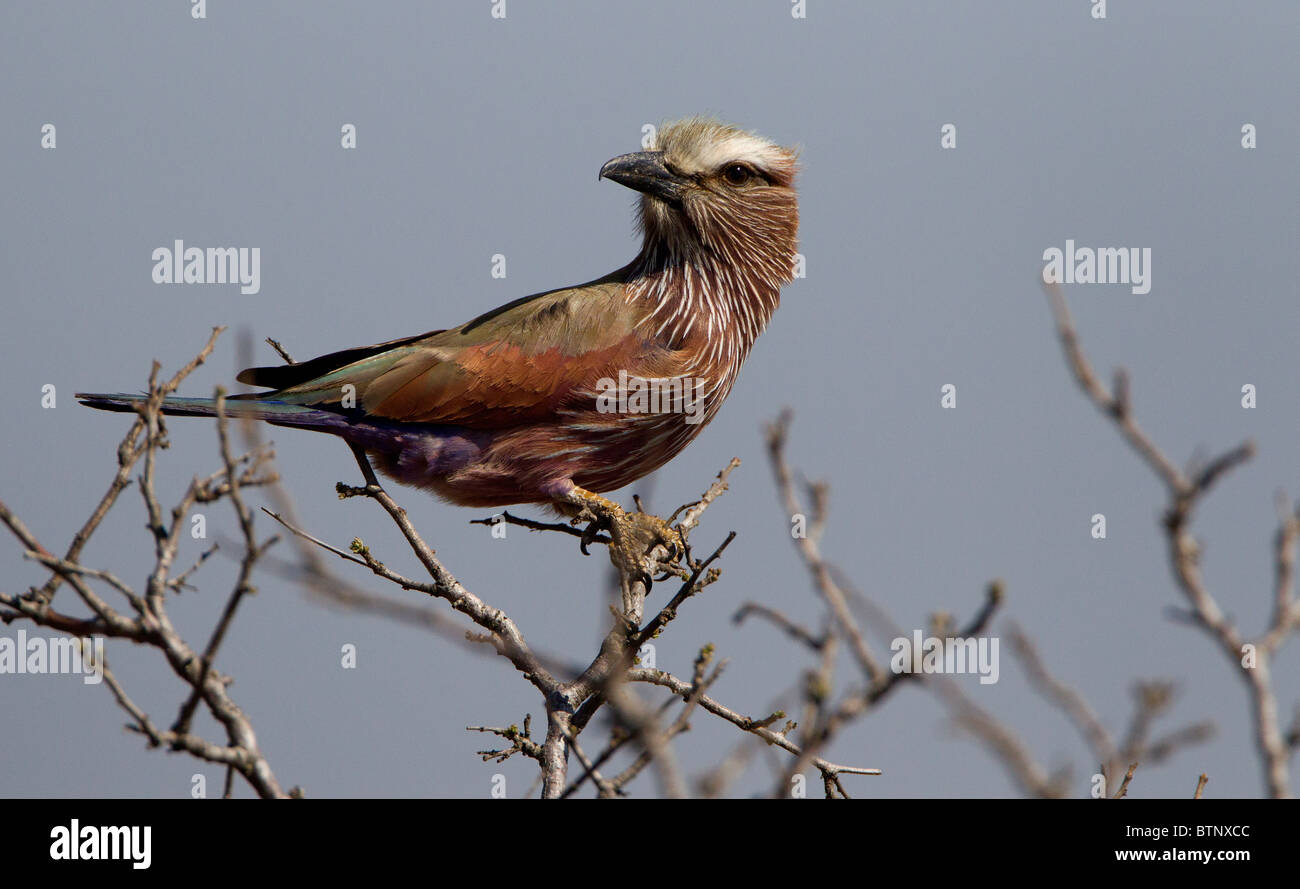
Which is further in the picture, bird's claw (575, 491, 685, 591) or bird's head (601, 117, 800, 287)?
bird's head (601, 117, 800, 287)

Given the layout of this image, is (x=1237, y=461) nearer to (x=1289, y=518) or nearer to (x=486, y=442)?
(x=1289, y=518)

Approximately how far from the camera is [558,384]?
585 centimetres

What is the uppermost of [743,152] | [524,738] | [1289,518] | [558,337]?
[743,152]

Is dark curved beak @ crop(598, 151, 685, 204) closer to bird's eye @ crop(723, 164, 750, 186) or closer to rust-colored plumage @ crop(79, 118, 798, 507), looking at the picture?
rust-colored plumage @ crop(79, 118, 798, 507)

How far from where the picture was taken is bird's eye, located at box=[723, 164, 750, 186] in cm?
664

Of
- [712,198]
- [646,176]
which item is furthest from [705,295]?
[646,176]

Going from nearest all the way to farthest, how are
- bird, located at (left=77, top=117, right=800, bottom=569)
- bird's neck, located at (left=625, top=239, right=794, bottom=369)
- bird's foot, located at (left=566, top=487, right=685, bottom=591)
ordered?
bird's foot, located at (left=566, top=487, right=685, bottom=591) < bird, located at (left=77, top=117, right=800, bottom=569) < bird's neck, located at (left=625, top=239, right=794, bottom=369)

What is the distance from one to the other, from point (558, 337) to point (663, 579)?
137 cm

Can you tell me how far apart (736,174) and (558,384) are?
1726 mm

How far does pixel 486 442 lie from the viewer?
19.4 ft

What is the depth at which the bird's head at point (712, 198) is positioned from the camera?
21.4 feet

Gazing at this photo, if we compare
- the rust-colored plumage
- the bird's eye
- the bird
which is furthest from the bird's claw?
the bird's eye
